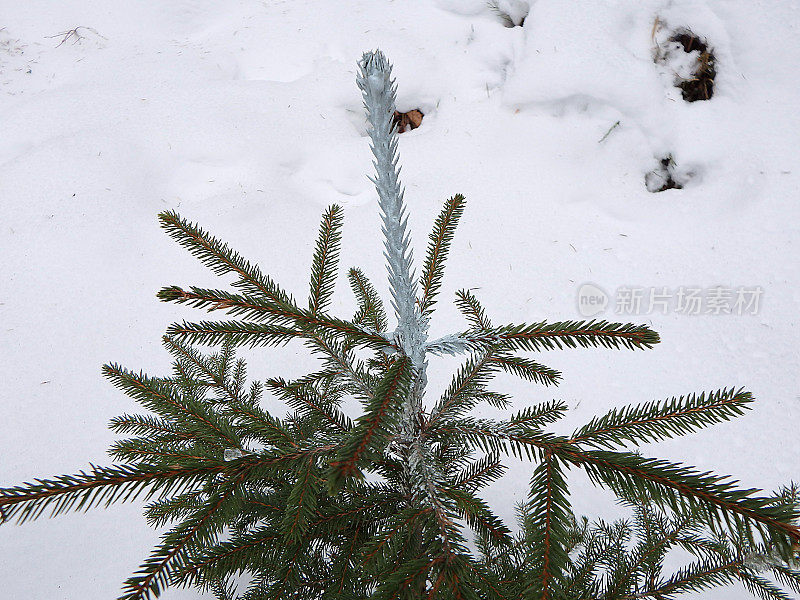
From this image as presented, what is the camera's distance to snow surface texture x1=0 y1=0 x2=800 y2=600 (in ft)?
6.82

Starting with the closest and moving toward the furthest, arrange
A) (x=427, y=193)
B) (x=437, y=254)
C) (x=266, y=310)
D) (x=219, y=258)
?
(x=266, y=310) < (x=219, y=258) < (x=437, y=254) < (x=427, y=193)

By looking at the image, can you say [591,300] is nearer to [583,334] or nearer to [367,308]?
[367,308]

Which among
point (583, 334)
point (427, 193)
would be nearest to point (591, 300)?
point (427, 193)

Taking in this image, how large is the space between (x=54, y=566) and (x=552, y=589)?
2038mm

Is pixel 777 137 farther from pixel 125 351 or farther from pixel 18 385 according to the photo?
pixel 18 385

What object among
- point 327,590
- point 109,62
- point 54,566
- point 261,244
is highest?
point 109,62

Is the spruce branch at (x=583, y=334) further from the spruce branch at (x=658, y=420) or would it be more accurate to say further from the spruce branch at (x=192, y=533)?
→ the spruce branch at (x=192, y=533)

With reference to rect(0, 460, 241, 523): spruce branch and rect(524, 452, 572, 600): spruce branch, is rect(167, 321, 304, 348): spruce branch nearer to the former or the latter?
rect(0, 460, 241, 523): spruce branch

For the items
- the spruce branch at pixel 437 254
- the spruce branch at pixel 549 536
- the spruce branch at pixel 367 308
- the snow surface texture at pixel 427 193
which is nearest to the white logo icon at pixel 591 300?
the snow surface texture at pixel 427 193

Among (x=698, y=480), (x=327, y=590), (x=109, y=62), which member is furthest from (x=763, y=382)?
(x=109, y=62)

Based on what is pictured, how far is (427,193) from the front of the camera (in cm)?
276

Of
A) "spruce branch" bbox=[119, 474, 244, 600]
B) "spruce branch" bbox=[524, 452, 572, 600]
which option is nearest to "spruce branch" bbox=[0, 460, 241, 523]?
"spruce branch" bbox=[119, 474, 244, 600]

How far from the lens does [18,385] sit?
2.20 meters

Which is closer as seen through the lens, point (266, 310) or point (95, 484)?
point (95, 484)
